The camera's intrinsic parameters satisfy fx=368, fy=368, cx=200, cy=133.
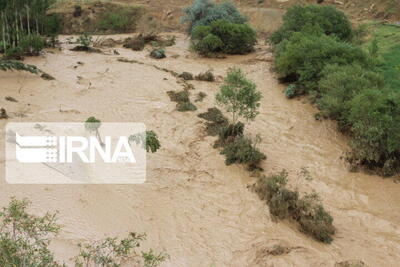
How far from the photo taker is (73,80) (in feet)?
66.3

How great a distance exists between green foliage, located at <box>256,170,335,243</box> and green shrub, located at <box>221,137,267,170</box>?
4.42ft

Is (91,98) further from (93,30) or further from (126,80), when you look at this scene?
(93,30)

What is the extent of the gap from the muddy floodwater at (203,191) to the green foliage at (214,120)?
35 centimetres

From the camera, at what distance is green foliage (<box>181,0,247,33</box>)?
29.8m

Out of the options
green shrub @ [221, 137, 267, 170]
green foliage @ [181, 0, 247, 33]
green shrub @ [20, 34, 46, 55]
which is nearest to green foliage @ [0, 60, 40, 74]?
green shrub @ [20, 34, 46, 55]

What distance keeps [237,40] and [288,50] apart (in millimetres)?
7979

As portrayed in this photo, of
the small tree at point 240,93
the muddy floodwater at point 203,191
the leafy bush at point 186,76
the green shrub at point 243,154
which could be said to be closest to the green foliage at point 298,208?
the muddy floodwater at point 203,191

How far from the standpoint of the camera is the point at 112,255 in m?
7.27

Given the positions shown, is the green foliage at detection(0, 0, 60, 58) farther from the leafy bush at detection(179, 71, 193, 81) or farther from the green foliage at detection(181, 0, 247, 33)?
the green foliage at detection(181, 0, 247, 33)

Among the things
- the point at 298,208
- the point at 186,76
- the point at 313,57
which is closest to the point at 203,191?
the point at 298,208

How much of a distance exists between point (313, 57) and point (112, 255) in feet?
48.3

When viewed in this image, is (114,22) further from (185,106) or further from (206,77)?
(185,106)

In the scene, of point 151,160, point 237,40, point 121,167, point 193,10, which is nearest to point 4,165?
point 121,167

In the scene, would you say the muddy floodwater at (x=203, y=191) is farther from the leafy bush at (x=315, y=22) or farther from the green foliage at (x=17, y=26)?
the leafy bush at (x=315, y=22)
